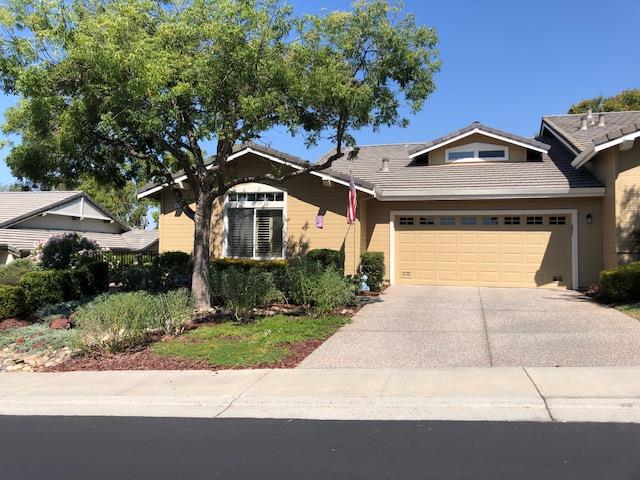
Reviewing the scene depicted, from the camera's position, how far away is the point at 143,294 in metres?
11.0

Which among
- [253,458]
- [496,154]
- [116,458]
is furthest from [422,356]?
[496,154]

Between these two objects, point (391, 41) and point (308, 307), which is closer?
point (391, 41)

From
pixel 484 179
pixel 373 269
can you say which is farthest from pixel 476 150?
pixel 373 269

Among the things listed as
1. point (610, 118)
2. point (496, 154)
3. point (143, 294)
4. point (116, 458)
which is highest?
point (610, 118)

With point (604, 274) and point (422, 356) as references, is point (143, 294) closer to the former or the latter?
point (422, 356)

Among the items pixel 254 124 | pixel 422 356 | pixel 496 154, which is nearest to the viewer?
pixel 422 356

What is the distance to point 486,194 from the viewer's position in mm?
16703

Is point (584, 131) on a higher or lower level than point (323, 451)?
higher

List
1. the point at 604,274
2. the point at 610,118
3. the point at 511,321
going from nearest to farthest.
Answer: the point at 511,321
the point at 604,274
the point at 610,118

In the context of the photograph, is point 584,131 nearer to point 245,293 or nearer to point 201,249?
point 245,293

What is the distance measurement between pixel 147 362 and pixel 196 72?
5.07 metres

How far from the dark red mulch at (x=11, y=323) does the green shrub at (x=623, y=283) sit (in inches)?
545

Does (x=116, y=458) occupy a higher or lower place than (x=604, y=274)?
lower

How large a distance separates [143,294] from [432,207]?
385 inches
